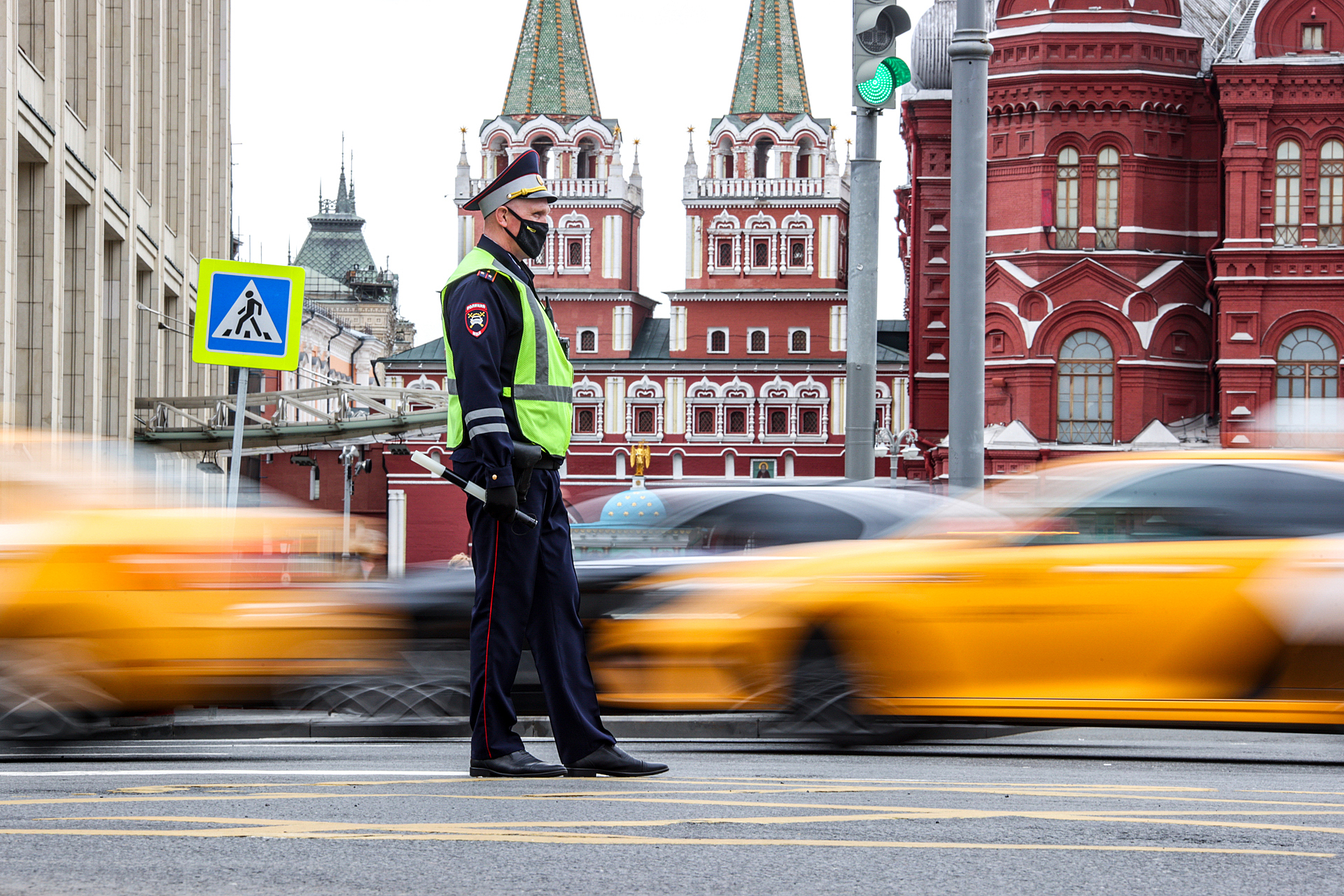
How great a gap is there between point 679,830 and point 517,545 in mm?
1503

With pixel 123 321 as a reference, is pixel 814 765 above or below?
below

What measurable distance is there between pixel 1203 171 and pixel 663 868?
47.3m

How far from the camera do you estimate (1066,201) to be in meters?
47.5

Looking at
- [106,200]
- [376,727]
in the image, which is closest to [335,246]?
[106,200]

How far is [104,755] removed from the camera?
7520 millimetres

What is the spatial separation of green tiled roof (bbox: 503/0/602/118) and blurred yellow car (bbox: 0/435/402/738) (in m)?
89.3

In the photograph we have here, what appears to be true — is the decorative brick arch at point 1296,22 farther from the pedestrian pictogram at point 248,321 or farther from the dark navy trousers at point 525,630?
the dark navy trousers at point 525,630

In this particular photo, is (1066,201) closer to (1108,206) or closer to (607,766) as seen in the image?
(1108,206)

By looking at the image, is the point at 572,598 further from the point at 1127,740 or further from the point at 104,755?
the point at 1127,740

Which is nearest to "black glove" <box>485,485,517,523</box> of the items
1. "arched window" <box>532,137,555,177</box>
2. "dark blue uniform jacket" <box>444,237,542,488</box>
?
"dark blue uniform jacket" <box>444,237,542,488</box>

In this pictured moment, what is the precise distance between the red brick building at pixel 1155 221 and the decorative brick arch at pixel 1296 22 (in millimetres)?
42

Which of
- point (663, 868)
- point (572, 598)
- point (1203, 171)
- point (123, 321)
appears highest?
point (1203, 171)

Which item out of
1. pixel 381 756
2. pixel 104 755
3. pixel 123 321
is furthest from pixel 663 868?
pixel 123 321

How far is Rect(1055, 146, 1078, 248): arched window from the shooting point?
47.4m
